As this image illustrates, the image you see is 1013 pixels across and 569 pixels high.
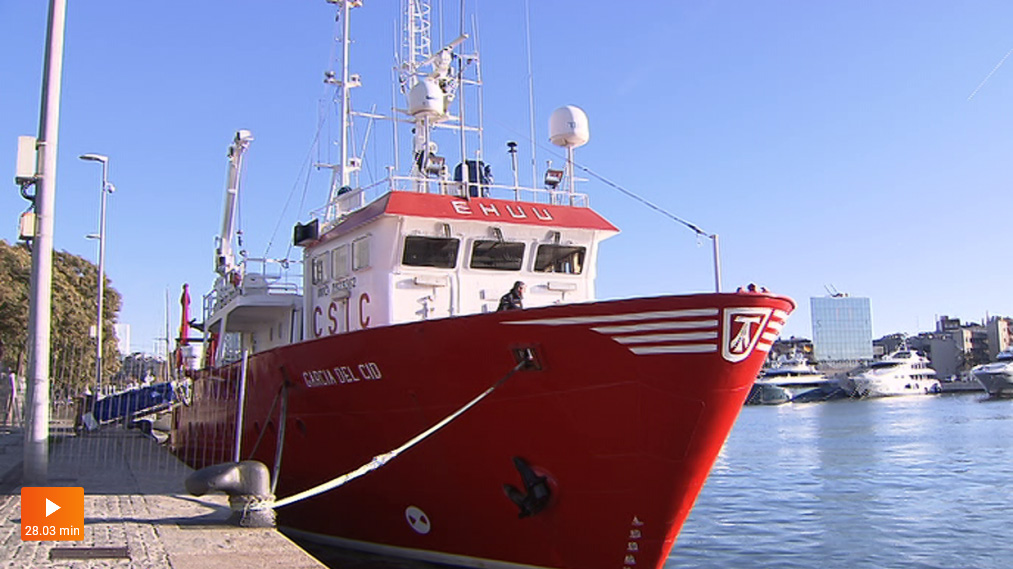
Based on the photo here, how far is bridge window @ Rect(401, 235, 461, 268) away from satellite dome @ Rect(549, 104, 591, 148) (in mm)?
2319

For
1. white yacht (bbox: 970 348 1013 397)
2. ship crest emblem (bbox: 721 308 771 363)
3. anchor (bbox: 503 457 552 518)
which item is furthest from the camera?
white yacht (bbox: 970 348 1013 397)

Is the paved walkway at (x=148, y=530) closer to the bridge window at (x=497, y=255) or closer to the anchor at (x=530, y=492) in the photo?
the anchor at (x=530, y=492)

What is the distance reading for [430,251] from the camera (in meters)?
12.0

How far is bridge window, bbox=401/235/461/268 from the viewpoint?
11.9 metres

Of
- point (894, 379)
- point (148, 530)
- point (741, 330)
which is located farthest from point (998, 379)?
point (148, 530)

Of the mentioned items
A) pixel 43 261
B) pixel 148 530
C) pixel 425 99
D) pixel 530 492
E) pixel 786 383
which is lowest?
pixel 786 383

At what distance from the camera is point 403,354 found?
990 centimetres

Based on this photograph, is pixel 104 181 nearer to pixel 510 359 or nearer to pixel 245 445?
pixel 245 445

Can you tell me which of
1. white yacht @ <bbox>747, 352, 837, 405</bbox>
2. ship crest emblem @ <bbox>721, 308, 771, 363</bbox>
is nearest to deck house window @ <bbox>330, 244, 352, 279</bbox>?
ship crest emblem @ <bbox>721, 308, 771, 363</bbox>

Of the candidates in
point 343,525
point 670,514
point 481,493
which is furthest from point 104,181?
point 670,514

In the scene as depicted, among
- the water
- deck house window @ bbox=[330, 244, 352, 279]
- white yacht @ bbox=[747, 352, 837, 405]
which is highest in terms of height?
deck house window @ bbox=[330, 244, 352, 279]

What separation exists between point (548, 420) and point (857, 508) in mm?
12661

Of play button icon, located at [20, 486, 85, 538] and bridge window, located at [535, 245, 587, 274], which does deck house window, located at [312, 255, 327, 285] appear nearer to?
bridge window, located at [535, 245, 587, 274]

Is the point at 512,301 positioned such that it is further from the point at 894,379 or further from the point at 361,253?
the point at 894,379
